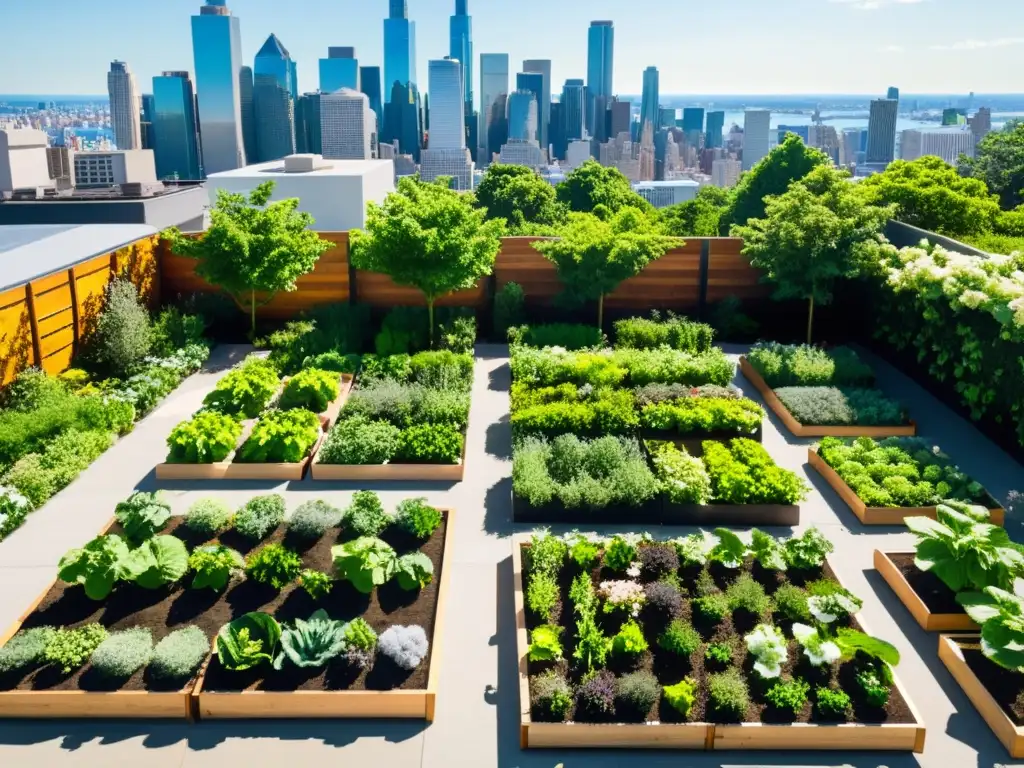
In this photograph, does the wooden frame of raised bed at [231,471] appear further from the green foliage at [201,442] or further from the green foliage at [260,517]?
the green foliage at [260,517]

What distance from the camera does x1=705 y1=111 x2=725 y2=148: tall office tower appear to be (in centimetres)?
13580

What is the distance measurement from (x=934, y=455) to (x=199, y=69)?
156m

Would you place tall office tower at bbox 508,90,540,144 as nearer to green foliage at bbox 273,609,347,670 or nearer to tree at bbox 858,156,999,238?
tree at bbox 858,156,999,238

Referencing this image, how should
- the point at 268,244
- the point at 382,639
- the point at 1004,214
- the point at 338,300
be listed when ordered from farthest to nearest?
the point at 1004,214
the point at 338,300
the point at 268,244
the point at 382,639

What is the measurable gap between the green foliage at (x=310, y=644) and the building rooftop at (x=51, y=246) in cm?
666

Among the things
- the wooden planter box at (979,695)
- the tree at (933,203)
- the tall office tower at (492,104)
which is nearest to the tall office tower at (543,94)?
the tall office tower at (492,104)

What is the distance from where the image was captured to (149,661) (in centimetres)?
632

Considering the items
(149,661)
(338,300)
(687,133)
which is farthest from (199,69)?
(149,661)

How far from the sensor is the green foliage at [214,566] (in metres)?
7.18

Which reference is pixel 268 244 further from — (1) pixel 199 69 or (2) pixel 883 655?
(1) pixel 199 69

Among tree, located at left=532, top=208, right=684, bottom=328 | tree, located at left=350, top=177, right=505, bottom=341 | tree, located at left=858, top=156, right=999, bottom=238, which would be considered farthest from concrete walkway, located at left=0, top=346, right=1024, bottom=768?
tree, located at left=858, top=156, right=999, bottom=238

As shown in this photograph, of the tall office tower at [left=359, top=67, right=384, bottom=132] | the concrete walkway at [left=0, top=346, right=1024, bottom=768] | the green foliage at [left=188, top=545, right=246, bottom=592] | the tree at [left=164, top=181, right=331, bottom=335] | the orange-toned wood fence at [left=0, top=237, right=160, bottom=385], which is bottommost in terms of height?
the concrete walkway at [left=0, top=346, right=1024, bottom=768]

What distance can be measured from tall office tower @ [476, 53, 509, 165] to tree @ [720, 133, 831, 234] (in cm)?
11673

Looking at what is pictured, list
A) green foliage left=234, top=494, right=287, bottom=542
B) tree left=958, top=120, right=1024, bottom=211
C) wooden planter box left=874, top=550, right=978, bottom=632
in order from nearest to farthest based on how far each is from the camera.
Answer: wooden planter box left=874, top=550, right=978, bottom=632, green foliage left=234, top=494, right=287, bottom=542, tree left=958, top=120, right=1024, bottom=211
